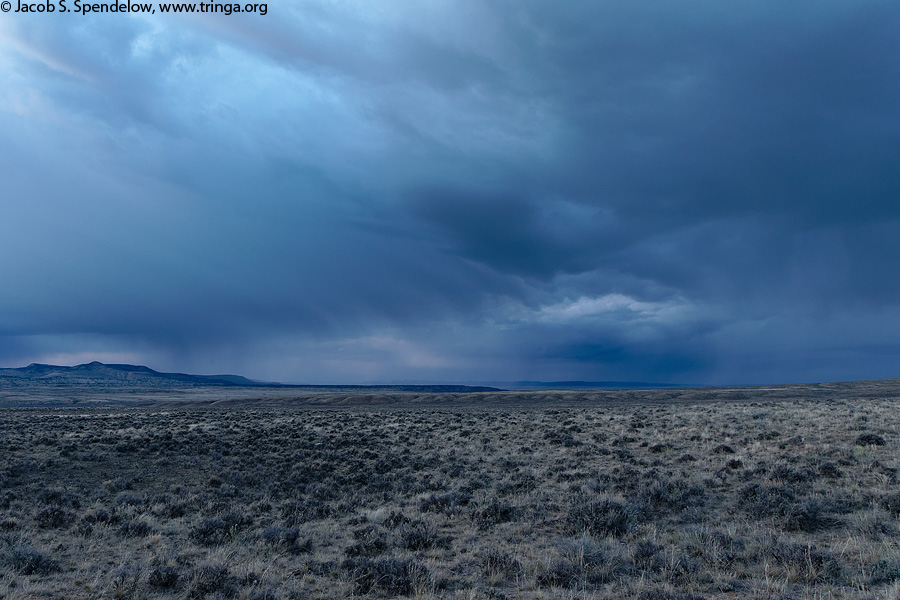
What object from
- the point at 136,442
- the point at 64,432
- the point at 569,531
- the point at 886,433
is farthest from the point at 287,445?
the point at 886,433

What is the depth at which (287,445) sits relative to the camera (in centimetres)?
2659

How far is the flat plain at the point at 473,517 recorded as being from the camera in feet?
26.7

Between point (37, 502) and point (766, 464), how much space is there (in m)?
23.6

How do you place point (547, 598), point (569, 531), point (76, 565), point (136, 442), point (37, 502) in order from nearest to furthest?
point (547, 598) → point (76, 565) → point (569, 531) → point (37, 502) → point (136, 442)

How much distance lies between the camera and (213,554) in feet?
32.7

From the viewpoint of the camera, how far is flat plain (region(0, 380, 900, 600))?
812cm

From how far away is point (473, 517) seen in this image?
1258 centimetres

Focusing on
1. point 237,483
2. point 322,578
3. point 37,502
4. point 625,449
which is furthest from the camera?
point 625,449

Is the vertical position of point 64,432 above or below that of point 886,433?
below

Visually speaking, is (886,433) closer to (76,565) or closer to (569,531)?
(569,531)

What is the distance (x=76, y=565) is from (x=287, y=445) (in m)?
17.4

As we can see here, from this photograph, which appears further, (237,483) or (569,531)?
(237,483)

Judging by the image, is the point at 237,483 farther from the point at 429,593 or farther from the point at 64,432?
the point at 64,432

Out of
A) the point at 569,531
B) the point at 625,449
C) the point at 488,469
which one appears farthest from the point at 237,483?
the point at 625,449
